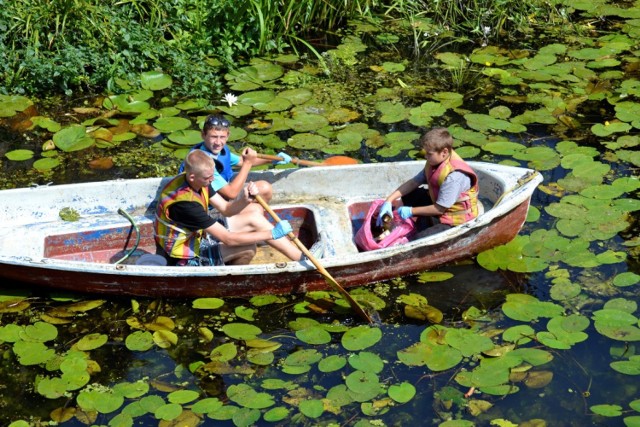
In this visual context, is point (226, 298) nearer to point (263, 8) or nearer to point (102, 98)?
point (102, 98)

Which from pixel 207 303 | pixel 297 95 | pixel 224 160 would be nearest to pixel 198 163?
pixel 224 160

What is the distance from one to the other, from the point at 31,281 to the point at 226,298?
132cm

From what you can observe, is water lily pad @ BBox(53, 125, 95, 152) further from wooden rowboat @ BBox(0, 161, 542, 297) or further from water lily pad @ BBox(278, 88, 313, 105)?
water lily pad @ BBox(278, 88, 313, 105)

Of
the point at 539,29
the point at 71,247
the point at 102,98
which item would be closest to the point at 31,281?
the point at 71,247

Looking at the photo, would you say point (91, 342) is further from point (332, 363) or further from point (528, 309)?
point (528, 309)

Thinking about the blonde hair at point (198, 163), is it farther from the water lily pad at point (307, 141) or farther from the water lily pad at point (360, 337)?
the water lily pad at point (307, 141)

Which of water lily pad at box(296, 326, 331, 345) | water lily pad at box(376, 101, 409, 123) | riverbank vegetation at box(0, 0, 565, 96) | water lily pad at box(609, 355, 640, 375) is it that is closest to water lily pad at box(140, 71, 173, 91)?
riverbank vegetation at box(0, 0, 565, 96)

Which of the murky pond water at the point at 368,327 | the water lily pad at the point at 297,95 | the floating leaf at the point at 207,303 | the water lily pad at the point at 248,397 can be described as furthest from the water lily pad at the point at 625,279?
the water lily pad at the point at 297,95

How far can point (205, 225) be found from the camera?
6.12 metres

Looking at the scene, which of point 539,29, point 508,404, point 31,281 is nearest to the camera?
point 508,404

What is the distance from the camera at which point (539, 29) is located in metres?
10.6

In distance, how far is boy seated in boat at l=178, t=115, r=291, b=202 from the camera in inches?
252

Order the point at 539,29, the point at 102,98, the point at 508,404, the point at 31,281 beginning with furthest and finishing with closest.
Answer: the point at 539,29 → the point at 102,98 → the point at 31,281 → the point at 508,404

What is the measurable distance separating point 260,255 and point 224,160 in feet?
2.63
